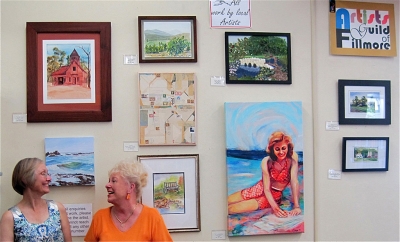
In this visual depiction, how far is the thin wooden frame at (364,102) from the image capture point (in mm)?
2643

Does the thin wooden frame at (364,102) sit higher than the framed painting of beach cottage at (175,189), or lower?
higher

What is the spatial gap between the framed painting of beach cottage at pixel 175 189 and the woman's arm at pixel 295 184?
2.05 feet

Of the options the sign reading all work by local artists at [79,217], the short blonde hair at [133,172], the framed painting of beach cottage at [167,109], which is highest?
the framed painting of beach cottage at [167,109]

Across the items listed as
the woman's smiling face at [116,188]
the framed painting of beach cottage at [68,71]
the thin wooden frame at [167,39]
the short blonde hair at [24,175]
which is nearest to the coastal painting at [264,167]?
the thin wooden frame at [167,39]

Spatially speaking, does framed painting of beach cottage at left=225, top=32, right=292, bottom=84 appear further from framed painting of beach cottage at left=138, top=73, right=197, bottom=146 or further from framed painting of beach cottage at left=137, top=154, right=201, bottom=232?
framed painting of beach cottage at left=137, top=154, right=201, bottom=232

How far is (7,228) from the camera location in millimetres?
2131

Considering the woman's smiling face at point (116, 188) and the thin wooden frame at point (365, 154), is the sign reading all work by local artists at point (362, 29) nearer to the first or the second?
the thin wooden frame at point (365, 154)

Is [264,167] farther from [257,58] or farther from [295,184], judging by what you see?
[257,58]

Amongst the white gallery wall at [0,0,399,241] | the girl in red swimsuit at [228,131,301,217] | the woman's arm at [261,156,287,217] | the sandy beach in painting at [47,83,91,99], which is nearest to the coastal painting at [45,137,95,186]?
the white gallery wall at [0,0,399,241]

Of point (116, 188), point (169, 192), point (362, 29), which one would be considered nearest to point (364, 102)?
point (362, 29)

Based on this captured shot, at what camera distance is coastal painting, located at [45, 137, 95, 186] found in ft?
8.02

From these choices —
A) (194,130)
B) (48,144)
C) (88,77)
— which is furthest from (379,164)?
(48,144)

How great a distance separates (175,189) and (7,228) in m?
0.99

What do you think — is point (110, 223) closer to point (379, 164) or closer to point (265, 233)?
point (265, 233)
